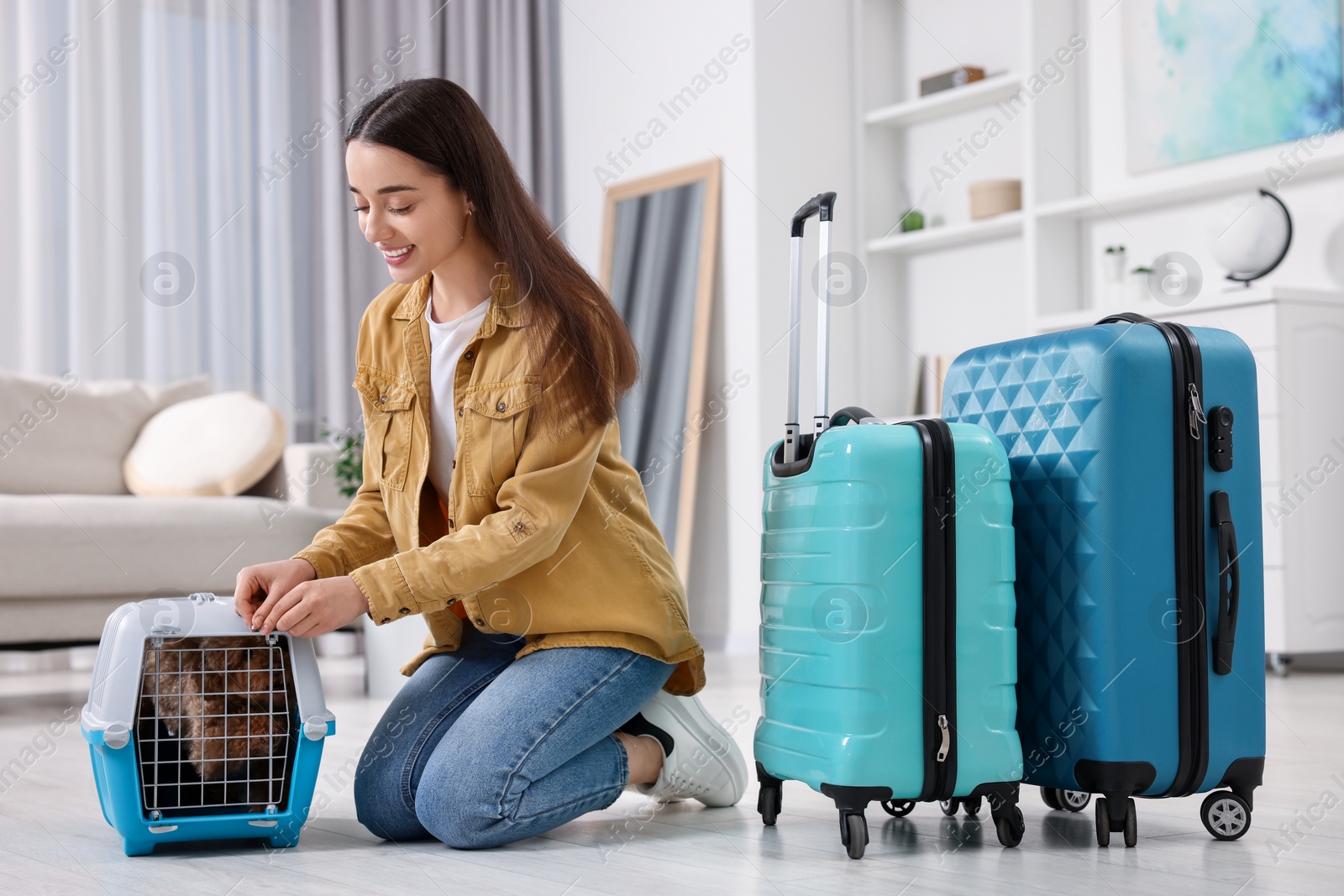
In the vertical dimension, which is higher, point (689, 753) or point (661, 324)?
point (661, 324)

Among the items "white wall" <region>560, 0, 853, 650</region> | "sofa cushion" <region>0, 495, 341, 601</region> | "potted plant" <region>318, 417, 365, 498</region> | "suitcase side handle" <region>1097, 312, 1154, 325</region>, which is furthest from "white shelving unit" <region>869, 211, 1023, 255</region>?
"suitcase side handle" <region>1097, 312, 1154, 325</region>

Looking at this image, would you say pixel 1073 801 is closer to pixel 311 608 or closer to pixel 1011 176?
pixel 311 608

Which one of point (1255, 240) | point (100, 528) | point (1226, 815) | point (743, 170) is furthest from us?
point (743, 170)

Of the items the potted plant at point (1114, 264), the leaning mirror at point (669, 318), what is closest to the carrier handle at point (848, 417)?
the potted plant at point (1114, 264)

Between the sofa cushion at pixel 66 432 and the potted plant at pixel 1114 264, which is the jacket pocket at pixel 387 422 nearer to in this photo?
the sofa cushion at pixel 66 432

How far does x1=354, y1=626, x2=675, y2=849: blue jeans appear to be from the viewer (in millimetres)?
1381

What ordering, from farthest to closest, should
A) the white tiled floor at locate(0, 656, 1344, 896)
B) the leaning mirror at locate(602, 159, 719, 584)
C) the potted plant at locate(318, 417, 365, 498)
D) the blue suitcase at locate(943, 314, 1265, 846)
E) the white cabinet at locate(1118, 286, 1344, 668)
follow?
the leaning mirror at locate(602, 159, 719, 584) → the potted plant at locate(318, 417, 365, 498) → the white cabinet at locate(1118, 286, 1344, 668) → the blue suitcase at locate(943, 314, 1265, 846) → the white tiled floor at locate(0, 656, 1344, 896)

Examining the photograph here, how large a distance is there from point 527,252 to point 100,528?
1.58 meters

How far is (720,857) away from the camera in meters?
1.33

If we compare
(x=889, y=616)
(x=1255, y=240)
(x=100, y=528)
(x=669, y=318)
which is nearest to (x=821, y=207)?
(x=889, y=616)

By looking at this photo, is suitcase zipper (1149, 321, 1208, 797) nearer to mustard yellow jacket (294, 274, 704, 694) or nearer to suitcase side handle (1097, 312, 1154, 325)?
suitcase side handle (1097, 312, 1154, 325)

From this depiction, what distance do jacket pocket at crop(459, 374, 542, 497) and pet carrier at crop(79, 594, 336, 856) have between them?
245mm

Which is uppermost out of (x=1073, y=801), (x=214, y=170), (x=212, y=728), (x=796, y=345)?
(x=214, y=170)

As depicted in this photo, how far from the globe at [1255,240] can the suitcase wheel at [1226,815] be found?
2.27 metres
